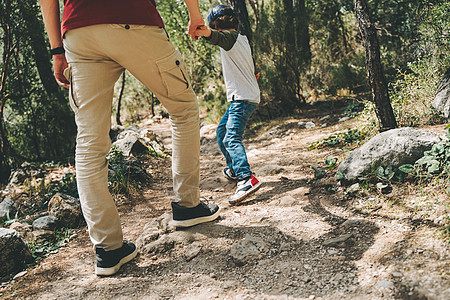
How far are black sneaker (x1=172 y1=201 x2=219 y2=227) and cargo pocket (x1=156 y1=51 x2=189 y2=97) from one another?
2.69 ft

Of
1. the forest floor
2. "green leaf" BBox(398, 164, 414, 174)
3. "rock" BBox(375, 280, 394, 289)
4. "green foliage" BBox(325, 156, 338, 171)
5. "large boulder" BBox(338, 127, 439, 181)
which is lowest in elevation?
the forest floor

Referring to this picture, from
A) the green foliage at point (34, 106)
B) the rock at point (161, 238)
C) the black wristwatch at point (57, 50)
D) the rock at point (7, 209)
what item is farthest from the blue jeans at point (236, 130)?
the green foliage at point (34, 106)

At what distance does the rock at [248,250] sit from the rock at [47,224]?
1.87 metres

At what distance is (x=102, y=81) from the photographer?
2.05 meters

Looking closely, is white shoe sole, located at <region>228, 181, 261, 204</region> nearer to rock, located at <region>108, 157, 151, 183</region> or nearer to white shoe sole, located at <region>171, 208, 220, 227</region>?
white shoe sole, located at <region>171, 208, 220, 227</region>

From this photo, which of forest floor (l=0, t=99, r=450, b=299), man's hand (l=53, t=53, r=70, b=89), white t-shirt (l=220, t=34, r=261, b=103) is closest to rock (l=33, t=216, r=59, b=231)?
forest floor (l=0, t=99, r=450, b=299)

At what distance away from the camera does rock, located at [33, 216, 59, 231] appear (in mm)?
3150

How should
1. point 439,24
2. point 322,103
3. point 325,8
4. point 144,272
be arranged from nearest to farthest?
point 144,272 → point 439,24 → point 322,103 → point 325,8

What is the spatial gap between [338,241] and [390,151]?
97 centimetres

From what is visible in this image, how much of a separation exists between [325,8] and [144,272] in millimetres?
8264

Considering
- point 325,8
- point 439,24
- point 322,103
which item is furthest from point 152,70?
point 325,8

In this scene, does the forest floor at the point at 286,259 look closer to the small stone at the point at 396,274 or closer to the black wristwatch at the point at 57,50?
the small stone at the point at 396,274

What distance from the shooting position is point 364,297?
1.56 metres

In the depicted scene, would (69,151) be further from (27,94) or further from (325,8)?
(325,8)
